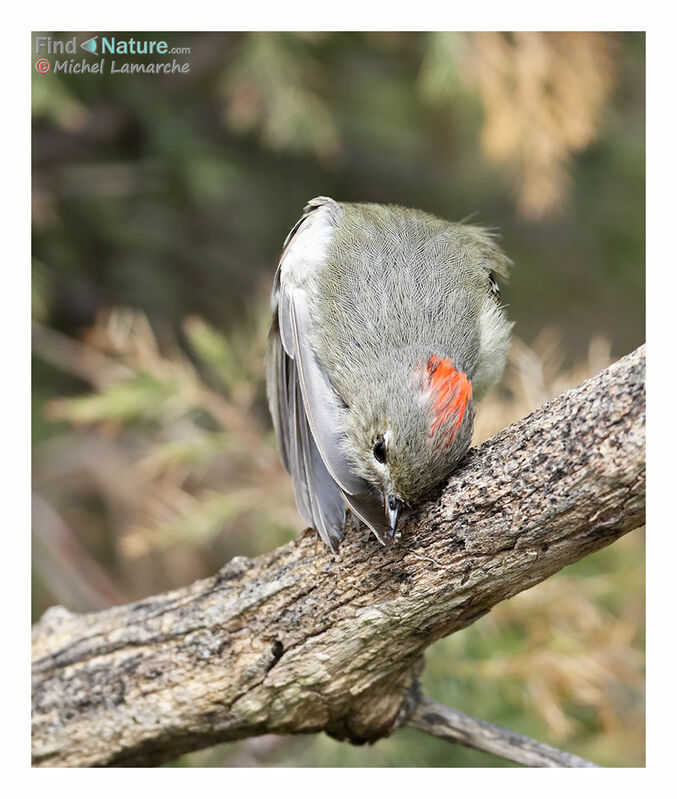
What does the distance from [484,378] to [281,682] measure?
2.65ft

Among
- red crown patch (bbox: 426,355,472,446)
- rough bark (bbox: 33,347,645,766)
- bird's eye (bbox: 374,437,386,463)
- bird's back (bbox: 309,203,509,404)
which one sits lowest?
rough bark (bbox: 33,347,645,766)

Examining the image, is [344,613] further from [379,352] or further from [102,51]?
[102,51]

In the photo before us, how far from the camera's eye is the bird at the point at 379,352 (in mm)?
1598

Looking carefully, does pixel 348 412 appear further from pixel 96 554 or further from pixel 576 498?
pixel 96 554

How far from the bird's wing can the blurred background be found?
592 mm

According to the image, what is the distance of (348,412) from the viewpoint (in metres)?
1.75

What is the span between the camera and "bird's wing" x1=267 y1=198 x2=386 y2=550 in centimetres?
172

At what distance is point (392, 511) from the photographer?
157 cm

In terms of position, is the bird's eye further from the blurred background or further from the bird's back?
the blurred background

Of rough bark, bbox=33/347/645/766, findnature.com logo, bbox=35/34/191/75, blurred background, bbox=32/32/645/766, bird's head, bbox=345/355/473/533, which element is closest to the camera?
rough bark, bbox=33/347/645/766

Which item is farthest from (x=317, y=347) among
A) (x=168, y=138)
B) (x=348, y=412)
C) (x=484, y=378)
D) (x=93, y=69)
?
(x=168, y=138)

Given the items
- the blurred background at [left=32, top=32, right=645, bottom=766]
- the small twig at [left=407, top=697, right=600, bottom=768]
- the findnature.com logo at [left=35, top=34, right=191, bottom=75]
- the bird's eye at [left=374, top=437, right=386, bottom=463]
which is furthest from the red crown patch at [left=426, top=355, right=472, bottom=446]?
the findnature.com logo at [left=35, top=34, right=191, bottom=75]

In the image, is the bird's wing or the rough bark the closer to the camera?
the rough bark

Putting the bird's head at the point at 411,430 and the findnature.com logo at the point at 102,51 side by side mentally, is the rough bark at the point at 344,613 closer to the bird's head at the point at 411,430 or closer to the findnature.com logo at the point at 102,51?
the bird's head at the point at 411,430
